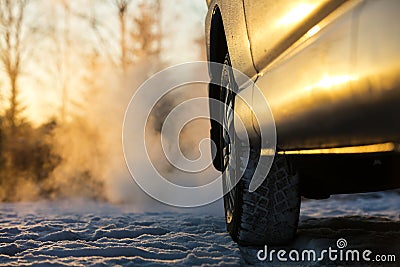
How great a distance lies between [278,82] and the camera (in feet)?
6.49

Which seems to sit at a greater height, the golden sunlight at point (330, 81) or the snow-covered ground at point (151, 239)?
the golden sunlight at point (330, 81)

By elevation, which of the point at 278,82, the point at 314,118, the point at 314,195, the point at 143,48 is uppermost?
the point at 143,48

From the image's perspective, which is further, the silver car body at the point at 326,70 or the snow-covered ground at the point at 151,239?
the snow-covered ground at the point at 151,239

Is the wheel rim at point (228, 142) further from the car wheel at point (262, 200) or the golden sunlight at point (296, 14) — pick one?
the golden sunlight at point (296, 14)

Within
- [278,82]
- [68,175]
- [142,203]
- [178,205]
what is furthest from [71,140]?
[278,82]

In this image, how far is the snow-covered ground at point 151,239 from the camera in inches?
104

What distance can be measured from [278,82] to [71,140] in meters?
8.46

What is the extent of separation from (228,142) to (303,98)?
4.85ft

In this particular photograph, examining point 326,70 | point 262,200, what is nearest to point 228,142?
point 262,200

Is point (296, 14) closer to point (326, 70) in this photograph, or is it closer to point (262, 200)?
point (326, 70)

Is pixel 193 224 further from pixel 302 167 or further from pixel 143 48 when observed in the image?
pixel 143 48

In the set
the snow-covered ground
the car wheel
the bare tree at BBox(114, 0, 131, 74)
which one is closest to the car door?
the car wheel

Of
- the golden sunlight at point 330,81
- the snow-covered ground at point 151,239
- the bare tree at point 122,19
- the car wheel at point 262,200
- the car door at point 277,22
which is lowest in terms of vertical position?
the snow-covered ground at point 151,239

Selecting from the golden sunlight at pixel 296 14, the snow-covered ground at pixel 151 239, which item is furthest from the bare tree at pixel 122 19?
the golden sunlight at pixel 296 14
